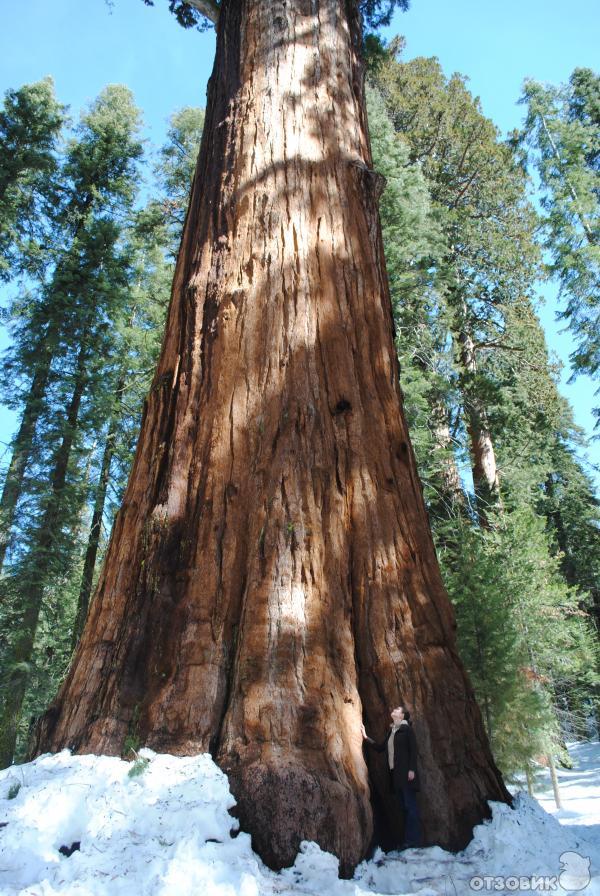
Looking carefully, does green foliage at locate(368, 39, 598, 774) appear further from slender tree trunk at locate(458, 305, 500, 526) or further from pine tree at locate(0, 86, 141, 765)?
pine tree at locate(0, 86, 141, 765)

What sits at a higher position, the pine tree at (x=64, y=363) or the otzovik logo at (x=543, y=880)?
the pine tree at (x=64, y=363)

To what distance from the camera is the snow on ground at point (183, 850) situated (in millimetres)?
2281

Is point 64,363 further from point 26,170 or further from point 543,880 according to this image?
point 543,880

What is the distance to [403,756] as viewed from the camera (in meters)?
3.19

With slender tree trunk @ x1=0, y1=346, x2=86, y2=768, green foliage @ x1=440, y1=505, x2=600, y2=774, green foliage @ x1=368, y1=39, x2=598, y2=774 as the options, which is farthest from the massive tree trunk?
slender tree trunk @ x1=0, y1=346, x2=86, y2=768

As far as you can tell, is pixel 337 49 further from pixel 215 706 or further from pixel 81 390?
pixel 81 390

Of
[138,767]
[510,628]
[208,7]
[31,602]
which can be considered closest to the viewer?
[138,767]

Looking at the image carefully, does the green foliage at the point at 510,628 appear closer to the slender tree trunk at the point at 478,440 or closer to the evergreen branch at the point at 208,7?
the slender tree trunk at the point at 478,440

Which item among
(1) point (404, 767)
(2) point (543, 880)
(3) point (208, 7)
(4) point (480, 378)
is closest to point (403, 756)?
(1) point (404, 767)

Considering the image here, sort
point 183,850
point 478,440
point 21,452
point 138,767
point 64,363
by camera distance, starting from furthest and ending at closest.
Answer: point 478,440
point 64,363
point 21,452
point 138,767
point 183,850

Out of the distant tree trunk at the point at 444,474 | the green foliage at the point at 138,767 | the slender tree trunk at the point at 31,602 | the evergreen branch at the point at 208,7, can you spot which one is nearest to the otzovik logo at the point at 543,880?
the green foliage at the point at 138,767

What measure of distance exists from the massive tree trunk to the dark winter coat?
0.10m

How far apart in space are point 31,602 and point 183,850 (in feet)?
34.4

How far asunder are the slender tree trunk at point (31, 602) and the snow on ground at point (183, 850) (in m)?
9.02
